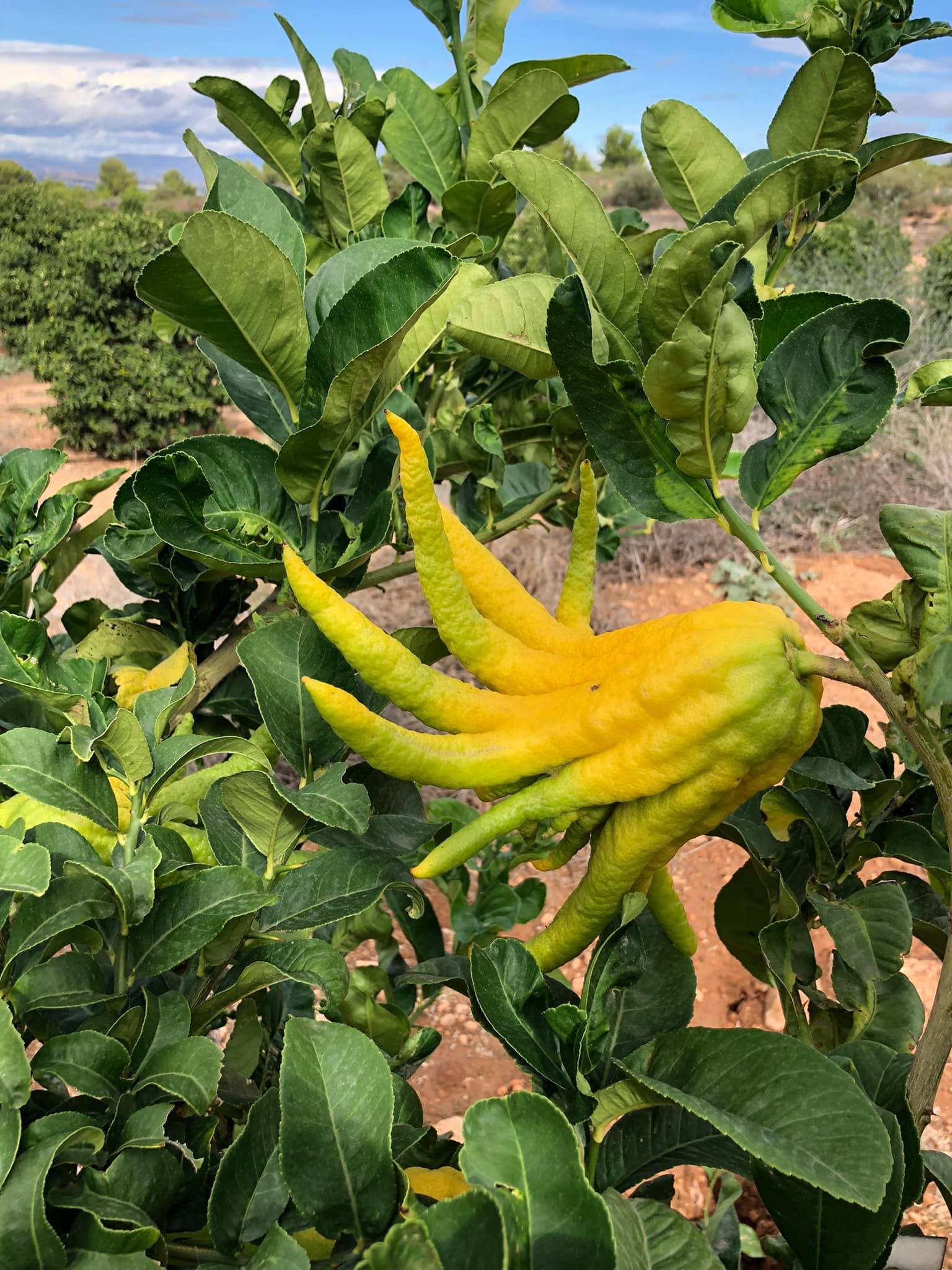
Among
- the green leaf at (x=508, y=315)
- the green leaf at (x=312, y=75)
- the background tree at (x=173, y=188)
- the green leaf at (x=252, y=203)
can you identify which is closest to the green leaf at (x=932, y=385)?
the green leaf at (x=508, y=315)

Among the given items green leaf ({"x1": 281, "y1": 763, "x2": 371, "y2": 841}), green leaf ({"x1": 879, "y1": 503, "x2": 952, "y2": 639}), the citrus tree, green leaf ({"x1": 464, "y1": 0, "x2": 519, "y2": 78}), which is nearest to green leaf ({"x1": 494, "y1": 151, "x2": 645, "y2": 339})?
the citrus tree

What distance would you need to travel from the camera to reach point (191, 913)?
0.64 m

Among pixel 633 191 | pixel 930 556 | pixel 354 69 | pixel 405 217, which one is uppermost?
pixel 633 191

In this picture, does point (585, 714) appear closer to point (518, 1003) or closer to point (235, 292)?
point (518, 1003)

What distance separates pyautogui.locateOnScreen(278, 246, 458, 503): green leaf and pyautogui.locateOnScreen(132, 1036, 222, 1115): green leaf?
400 mm

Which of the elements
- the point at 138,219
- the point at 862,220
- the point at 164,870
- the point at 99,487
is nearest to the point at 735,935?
the point at 164,870

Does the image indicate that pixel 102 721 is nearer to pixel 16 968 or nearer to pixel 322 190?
pixel 16 968

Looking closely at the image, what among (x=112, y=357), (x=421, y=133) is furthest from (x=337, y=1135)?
(x=112, y=357)

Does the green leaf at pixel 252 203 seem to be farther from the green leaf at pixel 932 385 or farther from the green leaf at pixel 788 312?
the green leaf at pixel 932 385

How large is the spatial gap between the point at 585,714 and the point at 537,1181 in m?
0.24

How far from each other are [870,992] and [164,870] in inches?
21.8

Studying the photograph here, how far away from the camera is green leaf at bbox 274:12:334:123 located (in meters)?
1.12

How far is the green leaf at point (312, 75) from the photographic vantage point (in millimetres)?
1121

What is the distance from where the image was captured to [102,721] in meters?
0.72
